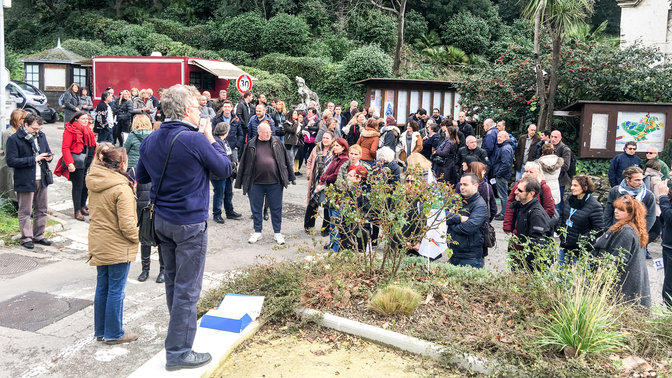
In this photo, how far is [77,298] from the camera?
6789 mm

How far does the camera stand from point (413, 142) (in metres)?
13.3

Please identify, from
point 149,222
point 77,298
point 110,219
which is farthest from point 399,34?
point 149,222

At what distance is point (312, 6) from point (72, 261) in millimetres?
29484

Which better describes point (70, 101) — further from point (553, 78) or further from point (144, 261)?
point (553, 78)

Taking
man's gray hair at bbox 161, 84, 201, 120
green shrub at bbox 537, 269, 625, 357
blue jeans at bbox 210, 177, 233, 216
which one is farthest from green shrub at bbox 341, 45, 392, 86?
man's gray hair at bbox 161, 84, 201, 120

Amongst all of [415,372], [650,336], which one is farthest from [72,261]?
[650,336]

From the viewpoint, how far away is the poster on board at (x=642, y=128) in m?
13.8

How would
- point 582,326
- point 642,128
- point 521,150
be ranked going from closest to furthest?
point 582,326 < point 521,150 < point 642,128

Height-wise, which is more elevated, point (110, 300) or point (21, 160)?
point (21, 160)

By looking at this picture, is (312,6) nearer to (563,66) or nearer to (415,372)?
(563,66)

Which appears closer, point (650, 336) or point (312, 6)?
point (650, 336)

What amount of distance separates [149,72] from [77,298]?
1716cm

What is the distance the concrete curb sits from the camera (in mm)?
4574

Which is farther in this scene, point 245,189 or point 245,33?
point 245,33
